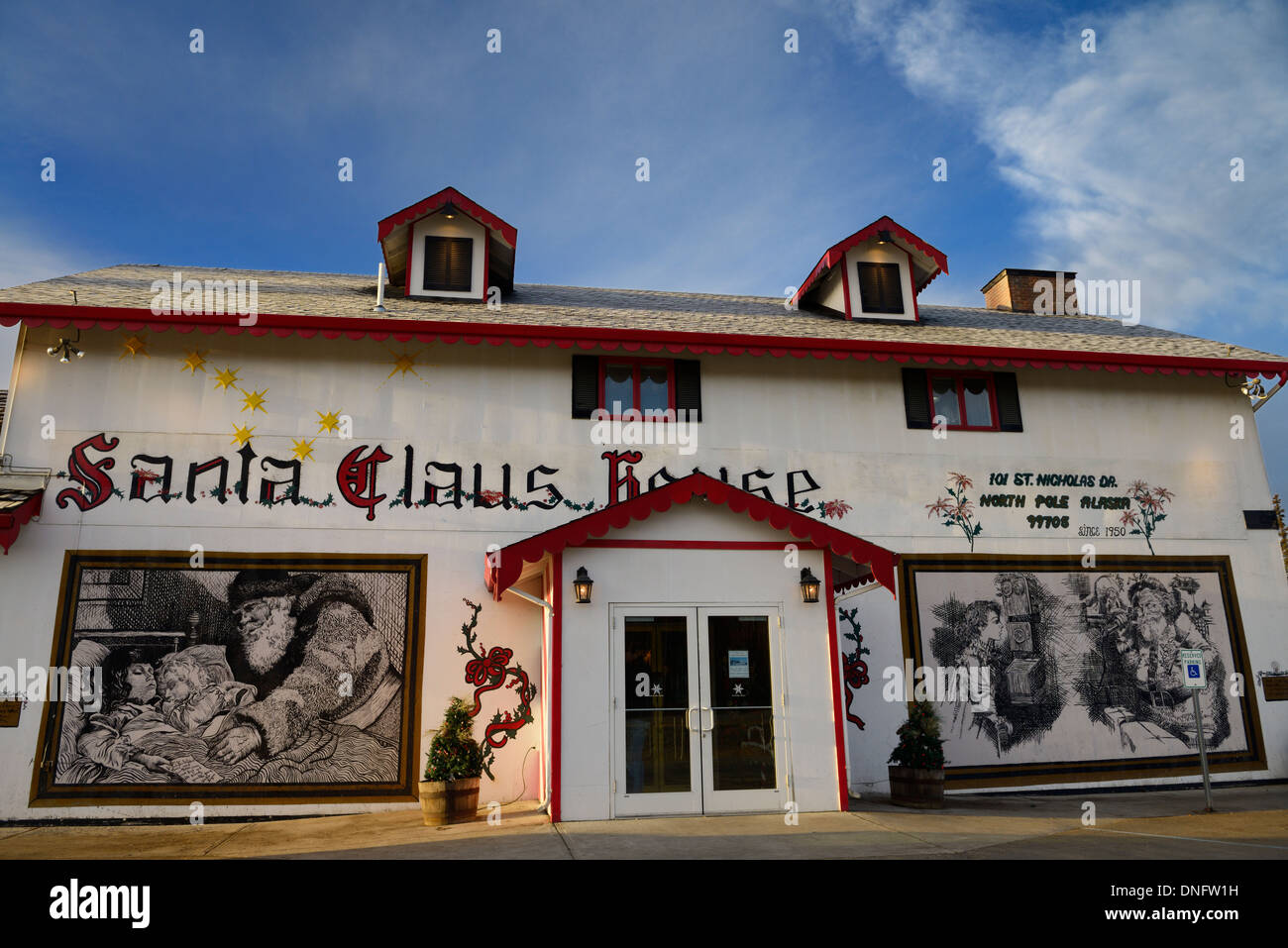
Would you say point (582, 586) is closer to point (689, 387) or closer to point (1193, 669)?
point (689, 387)

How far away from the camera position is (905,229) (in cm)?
1473

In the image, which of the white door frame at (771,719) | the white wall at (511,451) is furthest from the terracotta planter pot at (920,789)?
the white door frame at (771,719)

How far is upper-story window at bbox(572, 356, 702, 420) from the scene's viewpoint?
40.2ft

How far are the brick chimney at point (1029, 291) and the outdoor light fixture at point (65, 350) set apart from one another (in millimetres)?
17093

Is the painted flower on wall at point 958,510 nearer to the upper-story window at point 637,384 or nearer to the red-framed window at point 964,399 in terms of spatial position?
the red-framed window at point 964,399

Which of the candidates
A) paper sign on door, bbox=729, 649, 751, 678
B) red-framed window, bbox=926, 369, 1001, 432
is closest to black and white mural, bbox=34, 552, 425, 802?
paper sign on door, bbox=729, 649, 751, 678

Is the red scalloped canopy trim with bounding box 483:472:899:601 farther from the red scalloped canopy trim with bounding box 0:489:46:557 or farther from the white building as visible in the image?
the red scalloped canopy trim with bounding box 0:489:46:557

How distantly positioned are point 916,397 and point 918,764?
5535mm

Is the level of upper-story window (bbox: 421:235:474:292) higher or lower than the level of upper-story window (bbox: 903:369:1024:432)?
higher

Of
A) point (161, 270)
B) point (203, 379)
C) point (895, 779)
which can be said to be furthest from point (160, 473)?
point (895, 779)

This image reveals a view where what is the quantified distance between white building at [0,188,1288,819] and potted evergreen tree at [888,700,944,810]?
856mm

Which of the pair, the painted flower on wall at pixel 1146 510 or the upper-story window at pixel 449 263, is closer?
the painted flower on wall at pixel 1146 510

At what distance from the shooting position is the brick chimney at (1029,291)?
60.5 ft
